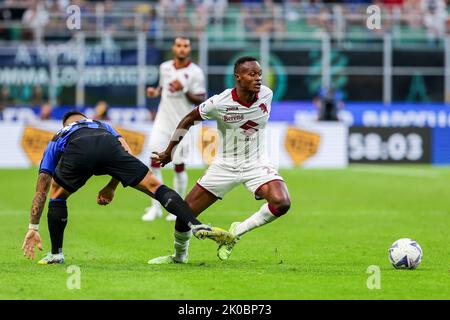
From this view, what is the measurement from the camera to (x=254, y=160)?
1097 centimetres

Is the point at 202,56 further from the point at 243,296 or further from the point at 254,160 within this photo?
the point at 243,296

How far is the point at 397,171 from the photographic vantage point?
27.7 meters

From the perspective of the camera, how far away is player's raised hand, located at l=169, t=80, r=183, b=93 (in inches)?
621

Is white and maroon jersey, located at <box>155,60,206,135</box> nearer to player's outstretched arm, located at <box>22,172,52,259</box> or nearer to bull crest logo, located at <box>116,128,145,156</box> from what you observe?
player's outstretched arm, located at <box>22,172,52,259</box>

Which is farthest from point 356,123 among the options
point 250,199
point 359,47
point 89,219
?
point 89,219

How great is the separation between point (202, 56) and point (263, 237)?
19.0m

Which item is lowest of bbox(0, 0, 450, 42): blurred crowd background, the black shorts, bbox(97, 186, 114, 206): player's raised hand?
bbox(97, 186, 114, 206): player's raised hand

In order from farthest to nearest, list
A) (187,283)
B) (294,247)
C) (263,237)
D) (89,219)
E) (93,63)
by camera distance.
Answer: (93,63), (89,219), (263,237), (294,247), (187,283)

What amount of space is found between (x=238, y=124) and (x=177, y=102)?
18.2ft

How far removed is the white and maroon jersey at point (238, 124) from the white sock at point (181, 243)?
2.90 feet

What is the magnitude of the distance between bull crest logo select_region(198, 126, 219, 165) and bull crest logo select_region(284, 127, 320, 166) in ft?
7.83

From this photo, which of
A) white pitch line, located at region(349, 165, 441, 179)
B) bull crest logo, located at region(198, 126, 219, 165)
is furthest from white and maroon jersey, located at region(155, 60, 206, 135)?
white pitch line, located at region(349, 165, 441, 179)

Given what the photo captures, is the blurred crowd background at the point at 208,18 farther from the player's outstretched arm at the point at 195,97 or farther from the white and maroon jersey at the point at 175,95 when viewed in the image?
the player's outstretched arm at the point at 195,97

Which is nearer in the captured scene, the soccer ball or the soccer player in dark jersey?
the soccer player in dark jersey
